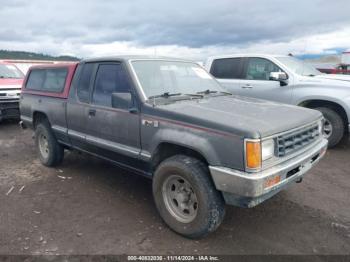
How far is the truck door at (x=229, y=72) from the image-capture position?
737 centimetres

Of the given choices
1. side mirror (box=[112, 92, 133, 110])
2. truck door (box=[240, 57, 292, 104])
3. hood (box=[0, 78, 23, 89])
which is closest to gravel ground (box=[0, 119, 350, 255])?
side mirror (box=[112, 92, 133, 110])

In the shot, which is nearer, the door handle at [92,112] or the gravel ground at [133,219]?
the gravel ground at [133,219]

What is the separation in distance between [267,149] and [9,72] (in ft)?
33.7

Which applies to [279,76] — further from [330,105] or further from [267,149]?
[267,149]

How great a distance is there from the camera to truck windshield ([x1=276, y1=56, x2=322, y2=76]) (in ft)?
22.1

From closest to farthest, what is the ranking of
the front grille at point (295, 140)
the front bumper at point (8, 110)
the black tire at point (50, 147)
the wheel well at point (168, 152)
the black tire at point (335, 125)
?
the front grille at point (295, 140) < the wheel well at point (168, 152) < the black tire at point (50, 147) < the black tire at point (335, 125) < the front bumper at point (8, 110)

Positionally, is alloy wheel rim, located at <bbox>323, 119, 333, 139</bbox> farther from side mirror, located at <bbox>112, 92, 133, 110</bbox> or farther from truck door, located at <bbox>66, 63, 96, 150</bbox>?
truck door, located at <bbox>66, 63, 96, 150</bbox>

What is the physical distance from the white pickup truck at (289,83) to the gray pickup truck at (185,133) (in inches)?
107

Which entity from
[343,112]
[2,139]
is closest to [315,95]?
[343,112]

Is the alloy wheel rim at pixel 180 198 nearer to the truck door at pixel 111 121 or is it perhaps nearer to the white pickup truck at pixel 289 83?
the truck door at pixel 111 121

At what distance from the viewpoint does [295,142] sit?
9.77 ft

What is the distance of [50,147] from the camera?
5.09 meters

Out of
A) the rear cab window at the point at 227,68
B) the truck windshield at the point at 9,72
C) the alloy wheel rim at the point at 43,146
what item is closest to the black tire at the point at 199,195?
the alloy wheel rim at the point at 43,146

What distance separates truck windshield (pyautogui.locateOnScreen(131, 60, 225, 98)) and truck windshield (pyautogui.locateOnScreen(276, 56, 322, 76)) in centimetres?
315
